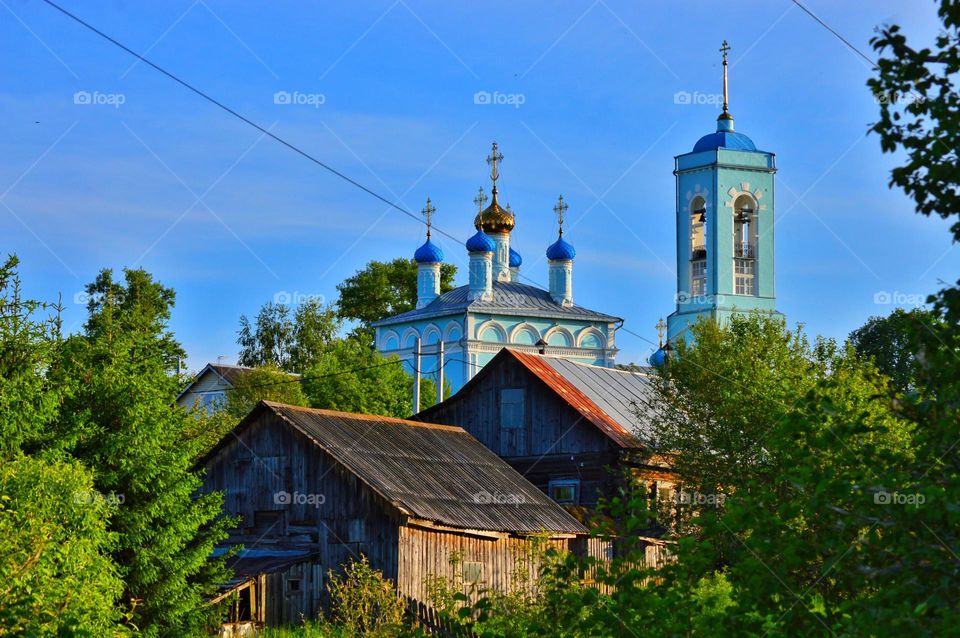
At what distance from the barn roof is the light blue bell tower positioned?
23.7 metres

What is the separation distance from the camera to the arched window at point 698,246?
62469 millimetres

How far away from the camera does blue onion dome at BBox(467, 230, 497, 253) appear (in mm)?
71750

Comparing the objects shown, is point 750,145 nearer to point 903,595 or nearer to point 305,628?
point 305,628

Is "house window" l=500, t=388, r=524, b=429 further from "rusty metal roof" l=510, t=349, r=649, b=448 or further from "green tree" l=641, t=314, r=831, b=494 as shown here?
"green tree" l=641, t=314, r=831, b=494

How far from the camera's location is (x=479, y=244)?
71750 mm

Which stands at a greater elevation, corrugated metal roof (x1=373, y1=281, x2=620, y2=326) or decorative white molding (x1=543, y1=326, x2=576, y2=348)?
corrugated metal roof (x1=373, y1=281, x2=620, y2=326)

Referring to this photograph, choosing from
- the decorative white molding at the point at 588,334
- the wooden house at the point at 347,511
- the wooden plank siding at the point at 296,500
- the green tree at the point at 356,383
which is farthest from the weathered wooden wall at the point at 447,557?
the decorative white molding at the point at 588,334

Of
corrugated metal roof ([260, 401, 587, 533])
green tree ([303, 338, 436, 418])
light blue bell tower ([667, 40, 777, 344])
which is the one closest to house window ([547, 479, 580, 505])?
corrugated metal roof ([260, 401, 587, 533])

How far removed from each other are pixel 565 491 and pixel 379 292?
48.3m

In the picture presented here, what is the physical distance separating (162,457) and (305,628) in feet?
13.5

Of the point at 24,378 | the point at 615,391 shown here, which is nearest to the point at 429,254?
the point at 615,391

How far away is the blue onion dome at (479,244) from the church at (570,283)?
76 mm

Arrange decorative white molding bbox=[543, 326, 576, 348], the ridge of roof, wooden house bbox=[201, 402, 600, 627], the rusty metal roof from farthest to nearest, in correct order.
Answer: decorative white molding bbox=[543, 326, 576, 348], the rusty metal roof, the ridge of roof, wooden house bbox=[201, 402, 600, 627]

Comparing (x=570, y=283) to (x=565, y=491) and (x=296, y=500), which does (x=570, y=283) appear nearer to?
(x=565, y=491)
